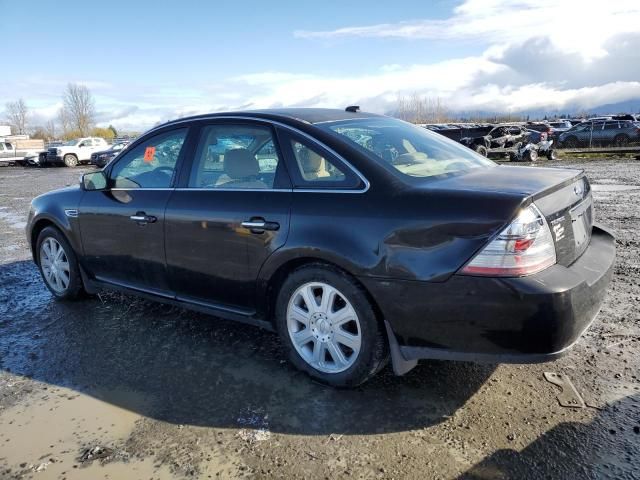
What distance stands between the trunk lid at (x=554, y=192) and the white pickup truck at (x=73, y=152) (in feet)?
108

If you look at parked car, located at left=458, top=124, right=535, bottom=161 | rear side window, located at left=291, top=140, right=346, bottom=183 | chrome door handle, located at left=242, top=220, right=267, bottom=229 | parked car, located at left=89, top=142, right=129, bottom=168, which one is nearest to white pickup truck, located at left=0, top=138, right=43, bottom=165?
parked car, located at left=89, top=142, right=129, bottom=168

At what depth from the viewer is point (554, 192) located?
2.89 meters

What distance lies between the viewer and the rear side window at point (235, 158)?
11.4 ft

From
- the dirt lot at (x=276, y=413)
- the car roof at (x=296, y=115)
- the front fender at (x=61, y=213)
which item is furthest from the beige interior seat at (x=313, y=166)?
the front fender at (x=61, y=213)

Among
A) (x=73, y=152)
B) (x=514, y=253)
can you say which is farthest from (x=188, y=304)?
(x=73, y=152)

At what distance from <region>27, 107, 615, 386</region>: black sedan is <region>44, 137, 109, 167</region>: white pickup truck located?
3054 centimetres

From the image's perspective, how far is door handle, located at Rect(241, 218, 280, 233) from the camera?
3256 mm

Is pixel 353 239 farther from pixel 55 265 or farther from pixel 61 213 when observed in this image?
pixel 55 265

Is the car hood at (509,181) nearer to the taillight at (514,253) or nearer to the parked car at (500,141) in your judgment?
the taillight at (514,253)

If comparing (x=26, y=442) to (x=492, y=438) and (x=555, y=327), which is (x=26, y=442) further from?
(x=555, y=327)

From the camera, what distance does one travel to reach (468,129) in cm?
2472

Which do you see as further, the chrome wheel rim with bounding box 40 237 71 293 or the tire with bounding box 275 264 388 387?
the chrome wheel rim with bounding box 40 237 71 293

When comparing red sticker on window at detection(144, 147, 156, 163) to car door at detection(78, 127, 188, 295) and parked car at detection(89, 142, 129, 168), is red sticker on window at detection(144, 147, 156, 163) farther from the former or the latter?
parked car at detection(89, 142, 129, 168)

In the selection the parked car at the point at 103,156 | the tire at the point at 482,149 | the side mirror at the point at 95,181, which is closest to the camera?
the side mirror at the point at 95,181
